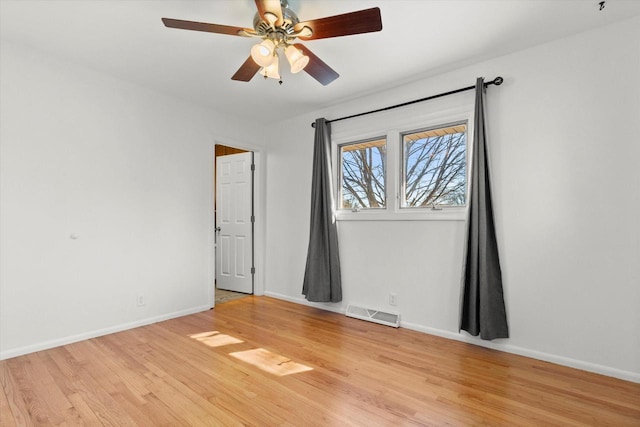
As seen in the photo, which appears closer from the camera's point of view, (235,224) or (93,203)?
(93,203)

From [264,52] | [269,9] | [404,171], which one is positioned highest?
[269,9]

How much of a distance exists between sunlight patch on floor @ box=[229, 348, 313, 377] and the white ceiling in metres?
2.47

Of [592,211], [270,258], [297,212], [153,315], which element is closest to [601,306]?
[592,211]

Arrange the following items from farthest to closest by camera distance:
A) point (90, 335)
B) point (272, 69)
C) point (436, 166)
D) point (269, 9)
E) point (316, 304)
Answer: point (316, 304) → point (436, 166) → point (90, 335) → point (272, 69) → point (269, 9)

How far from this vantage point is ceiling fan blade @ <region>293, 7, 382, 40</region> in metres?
1.67

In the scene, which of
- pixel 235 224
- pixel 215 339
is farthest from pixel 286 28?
pixel 235 224

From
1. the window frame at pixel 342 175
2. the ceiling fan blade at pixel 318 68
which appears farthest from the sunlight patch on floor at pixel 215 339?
the ceiling fan blade at pixel 318 68

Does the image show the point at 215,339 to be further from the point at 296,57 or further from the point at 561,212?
the point at 561,212

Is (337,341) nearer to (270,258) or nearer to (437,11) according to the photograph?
(270,258)

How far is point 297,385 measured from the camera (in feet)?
6.68

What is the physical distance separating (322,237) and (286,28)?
2.28m

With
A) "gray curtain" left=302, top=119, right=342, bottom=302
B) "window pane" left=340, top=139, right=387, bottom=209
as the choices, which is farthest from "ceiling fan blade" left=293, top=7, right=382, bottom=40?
"gray curtain" left=302, top=119, right=342, bottom=302

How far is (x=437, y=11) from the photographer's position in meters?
2.07

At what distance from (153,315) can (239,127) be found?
2.51 metres
